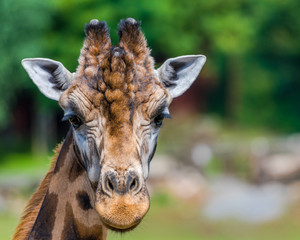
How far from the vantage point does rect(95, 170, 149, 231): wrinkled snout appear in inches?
177

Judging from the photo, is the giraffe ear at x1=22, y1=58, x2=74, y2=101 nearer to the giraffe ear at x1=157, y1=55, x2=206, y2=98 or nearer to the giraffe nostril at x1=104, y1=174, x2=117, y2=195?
the giraffe ear at x1=157, y1=55, x2=206, y2=98

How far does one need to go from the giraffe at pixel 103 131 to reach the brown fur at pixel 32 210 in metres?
0.01

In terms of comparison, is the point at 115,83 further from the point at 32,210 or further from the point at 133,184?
the point at 32,210

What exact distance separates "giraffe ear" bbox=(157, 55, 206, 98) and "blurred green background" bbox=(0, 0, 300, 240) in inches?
487

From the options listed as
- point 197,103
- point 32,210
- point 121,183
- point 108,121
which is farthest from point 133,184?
point 197,103

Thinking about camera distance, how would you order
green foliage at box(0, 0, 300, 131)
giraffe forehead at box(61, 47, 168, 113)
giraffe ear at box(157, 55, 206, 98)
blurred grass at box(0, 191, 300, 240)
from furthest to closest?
green foliage at box(0, 0, 300, 131) → blurred grass at box(0, 191, 300, 240) → giraffe ear at box(157, 55, 206, 98) → giraffe forehead at box(61, 47, 168, 113)

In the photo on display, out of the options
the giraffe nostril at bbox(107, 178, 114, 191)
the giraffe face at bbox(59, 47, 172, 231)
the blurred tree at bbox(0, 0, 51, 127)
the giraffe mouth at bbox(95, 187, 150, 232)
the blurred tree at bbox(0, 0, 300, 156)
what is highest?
the blurred tree at bbox(0, 0, 300, 156)

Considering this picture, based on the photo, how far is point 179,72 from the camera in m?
5.81

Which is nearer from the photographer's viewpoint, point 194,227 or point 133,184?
point 133,184

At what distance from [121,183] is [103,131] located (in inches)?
22.5

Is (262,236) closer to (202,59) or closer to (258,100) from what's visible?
(202,59)

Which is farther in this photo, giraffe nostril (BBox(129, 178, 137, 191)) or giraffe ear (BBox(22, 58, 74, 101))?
giraffe ear (BBox(22, 58, 74, 101))

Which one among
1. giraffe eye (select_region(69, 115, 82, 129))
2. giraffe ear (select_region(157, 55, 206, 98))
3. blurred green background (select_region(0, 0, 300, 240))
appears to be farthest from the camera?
blurred green background (select_region(0, 0, 300, 240))

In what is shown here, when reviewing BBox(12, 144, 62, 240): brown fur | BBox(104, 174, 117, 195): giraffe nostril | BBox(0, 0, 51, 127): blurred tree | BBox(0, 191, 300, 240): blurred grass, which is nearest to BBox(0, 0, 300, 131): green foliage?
BBox(0, 0, 51, 127): blurred tree
